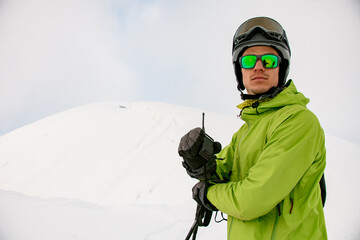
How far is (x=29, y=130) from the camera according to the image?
1576 centimetres

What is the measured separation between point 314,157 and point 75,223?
3951 millimetres

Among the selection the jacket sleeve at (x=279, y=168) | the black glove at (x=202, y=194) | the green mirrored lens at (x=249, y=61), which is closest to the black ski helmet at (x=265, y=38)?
the green mirrored lens at (x=249, y=61)

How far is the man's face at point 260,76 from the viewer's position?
1671 millimetres

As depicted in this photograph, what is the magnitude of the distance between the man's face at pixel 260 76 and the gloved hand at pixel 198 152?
53cm

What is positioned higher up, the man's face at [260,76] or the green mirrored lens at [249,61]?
the green mirrored lens at [249,61]

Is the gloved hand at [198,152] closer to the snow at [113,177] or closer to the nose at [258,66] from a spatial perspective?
the nose at [258,66]

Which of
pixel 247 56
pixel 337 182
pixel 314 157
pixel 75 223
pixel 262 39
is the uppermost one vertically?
pixel 262 39

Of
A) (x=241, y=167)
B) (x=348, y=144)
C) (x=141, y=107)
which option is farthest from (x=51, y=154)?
(x=348, y=144)

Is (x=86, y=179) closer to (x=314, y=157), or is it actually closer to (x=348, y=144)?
(x=314, y=157)

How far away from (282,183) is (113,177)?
31.6ft

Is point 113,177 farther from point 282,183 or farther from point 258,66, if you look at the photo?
point 282,183

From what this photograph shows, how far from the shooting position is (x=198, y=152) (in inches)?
59.4

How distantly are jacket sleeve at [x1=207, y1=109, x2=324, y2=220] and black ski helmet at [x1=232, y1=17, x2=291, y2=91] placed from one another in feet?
2.14

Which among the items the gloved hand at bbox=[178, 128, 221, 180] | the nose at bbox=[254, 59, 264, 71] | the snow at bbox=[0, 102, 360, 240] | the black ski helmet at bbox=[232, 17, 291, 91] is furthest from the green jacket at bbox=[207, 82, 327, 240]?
the snow at bbox=[0, 102, 360, 240]
